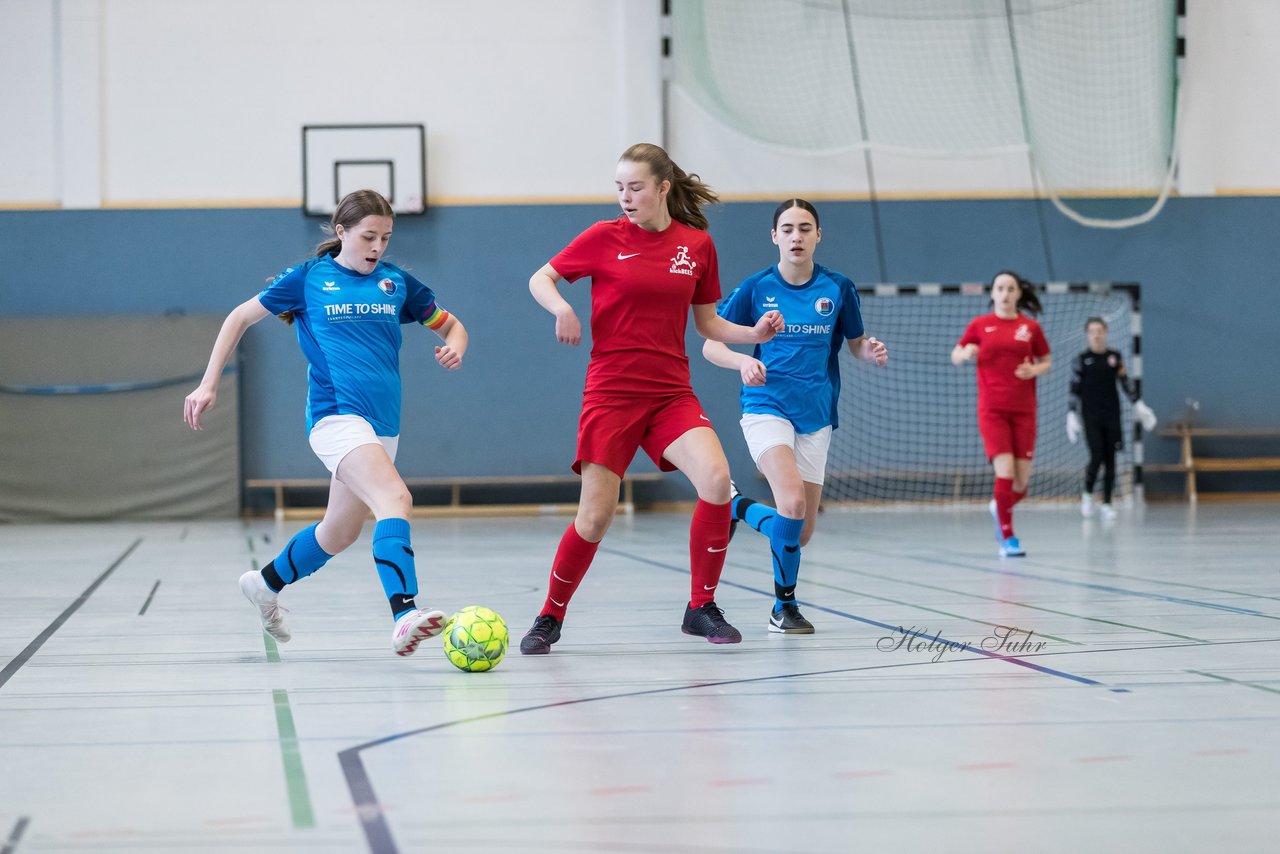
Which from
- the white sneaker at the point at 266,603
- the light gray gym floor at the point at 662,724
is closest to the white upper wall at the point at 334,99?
the light gray gym floor at the point at 662,724

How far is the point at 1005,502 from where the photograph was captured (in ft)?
29.2

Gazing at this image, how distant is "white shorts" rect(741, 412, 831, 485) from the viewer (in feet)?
17.6

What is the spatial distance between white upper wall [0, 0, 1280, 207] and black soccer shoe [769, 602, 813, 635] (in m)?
10.3

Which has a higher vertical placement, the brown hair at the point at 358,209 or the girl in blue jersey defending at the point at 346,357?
the brown hair at the point at 358,209

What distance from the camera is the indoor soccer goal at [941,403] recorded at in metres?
15.1

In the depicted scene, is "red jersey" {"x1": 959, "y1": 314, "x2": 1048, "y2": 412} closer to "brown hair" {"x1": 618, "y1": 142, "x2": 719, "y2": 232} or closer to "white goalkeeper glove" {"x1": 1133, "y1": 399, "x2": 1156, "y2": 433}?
"brown hair" {"x1": 618, "y1": 142, "x2": 719, "y2": 232}

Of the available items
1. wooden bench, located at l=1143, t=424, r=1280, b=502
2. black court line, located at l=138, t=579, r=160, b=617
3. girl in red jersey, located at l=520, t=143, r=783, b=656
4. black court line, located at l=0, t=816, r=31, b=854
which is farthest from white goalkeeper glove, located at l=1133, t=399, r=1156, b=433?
black court line, located at l=0, t=816, r=31, b=854

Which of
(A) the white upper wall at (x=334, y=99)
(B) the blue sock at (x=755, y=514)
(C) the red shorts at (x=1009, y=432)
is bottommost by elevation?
(B) the blue sock at (x=755, y=514)

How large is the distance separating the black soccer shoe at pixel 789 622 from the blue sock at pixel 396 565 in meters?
1.49

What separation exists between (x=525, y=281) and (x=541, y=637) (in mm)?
10698

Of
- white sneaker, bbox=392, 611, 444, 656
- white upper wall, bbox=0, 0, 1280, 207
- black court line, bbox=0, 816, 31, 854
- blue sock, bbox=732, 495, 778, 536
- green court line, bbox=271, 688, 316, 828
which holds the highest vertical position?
white upper wall, bbox=0, 0, 1280, 207

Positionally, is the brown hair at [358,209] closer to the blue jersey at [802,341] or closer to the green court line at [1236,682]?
the blue jersey at [802,341]

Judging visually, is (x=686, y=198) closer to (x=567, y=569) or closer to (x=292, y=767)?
(x=567, y=569)

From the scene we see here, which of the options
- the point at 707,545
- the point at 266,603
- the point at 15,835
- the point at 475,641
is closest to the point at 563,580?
the point at 707,545
